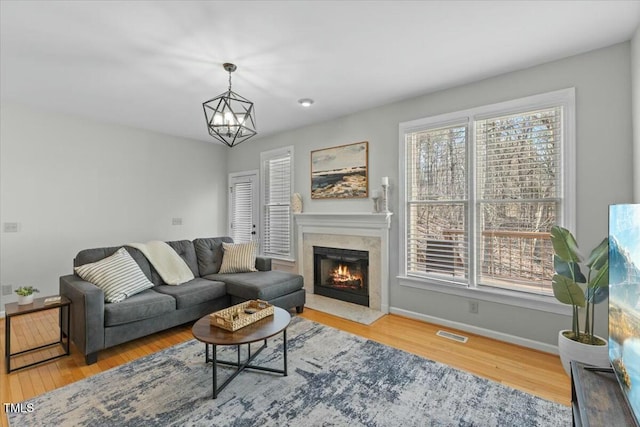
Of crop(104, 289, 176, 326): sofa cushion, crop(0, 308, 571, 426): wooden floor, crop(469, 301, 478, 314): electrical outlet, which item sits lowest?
crop(0, 308, 571, 426): wooden floor

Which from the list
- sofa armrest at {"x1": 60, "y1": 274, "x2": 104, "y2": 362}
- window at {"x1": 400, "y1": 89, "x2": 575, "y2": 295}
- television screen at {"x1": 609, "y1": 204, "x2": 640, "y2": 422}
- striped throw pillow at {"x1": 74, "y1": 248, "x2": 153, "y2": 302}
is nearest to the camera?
television screen at {"x1": 609, "y1": 204, "x2": 640, "y2": 422}

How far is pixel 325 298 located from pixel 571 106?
350 cm

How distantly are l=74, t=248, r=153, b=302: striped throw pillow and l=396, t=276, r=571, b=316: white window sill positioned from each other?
2.95m

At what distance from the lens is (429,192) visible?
3512 millimetres

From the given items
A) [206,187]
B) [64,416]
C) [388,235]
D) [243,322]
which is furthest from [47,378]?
[206,187]

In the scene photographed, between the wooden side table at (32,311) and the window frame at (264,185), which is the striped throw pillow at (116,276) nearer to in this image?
the wooden side table at (32,311)

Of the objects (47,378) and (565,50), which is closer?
(47,378)

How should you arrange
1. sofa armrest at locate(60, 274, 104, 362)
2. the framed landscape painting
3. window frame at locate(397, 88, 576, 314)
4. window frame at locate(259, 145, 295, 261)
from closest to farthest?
sofa armrest at locate(60, 274, 104, 362) → window frame at locate(397, 88, 576, 314) → the framed landscape painting → window frame at locate(259, 145, 295, 261)

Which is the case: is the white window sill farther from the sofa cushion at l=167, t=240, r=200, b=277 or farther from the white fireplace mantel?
the sofa cushion at l=167, t=240, r=200, b=277

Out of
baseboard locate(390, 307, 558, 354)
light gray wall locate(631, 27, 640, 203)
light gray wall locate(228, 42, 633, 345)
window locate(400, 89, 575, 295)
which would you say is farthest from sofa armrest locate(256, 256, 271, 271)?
light gray wall locate(631, 27, 640, 203)

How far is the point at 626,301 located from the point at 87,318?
138 inches

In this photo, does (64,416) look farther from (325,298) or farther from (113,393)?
(325,298)

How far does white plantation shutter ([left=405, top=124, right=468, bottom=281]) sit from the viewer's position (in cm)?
328

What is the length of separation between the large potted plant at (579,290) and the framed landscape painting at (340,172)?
222cm
